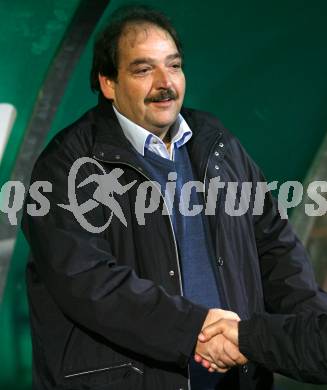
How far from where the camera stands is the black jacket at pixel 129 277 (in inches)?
98.3

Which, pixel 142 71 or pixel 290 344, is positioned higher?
pixel 142 71

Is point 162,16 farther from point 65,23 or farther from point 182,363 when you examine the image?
point 182,363

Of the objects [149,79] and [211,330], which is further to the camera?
[149,79]

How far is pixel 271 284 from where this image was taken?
112 inches

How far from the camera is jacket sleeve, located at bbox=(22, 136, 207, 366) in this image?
2.49 metres

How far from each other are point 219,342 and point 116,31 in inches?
42.3

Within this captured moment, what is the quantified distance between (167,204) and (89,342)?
48 cm

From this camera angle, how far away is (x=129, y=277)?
2508 mm

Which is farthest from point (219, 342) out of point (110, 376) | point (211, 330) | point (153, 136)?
point (153, 136)

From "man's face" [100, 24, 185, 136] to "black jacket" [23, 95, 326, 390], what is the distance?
87 millimetres

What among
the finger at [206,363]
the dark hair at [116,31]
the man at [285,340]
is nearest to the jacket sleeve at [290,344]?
the man at [285,340]

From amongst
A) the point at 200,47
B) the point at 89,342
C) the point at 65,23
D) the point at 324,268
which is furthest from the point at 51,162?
the point at 324,268

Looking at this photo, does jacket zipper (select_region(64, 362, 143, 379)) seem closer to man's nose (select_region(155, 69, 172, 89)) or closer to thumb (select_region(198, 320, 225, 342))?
thumb (select_region(198, 320, 225, 342))

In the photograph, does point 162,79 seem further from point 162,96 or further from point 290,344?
point 290,344
